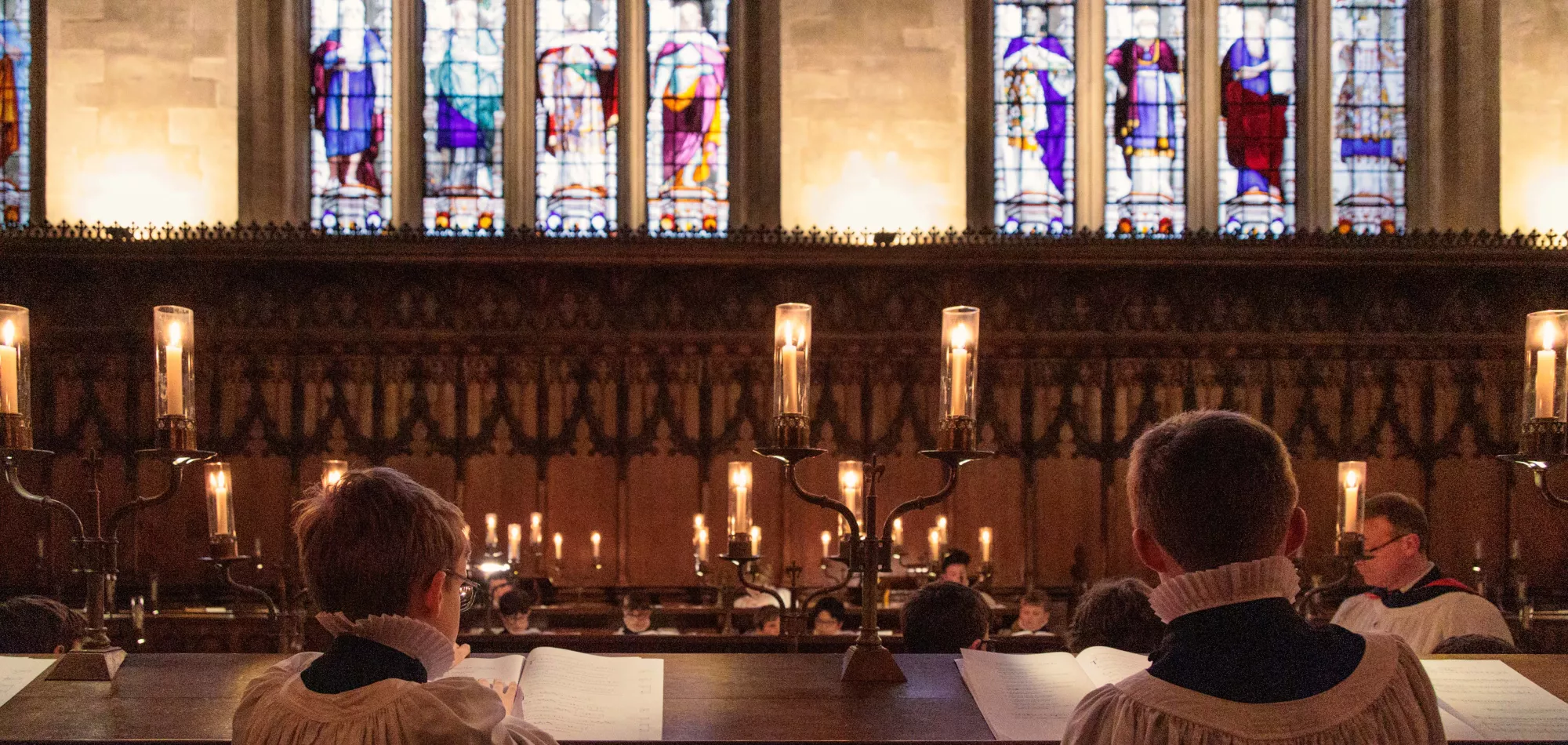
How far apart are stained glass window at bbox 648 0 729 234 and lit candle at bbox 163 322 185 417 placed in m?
7.22

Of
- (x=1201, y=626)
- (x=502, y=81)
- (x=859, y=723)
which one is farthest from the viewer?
(x=502, y=81)

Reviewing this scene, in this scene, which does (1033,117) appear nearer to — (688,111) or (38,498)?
(688,111)

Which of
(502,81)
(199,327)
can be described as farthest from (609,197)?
(199,327)

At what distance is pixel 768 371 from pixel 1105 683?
7.03m

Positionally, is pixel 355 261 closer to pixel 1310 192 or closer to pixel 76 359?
pixel 76 359

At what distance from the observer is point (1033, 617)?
6.35m

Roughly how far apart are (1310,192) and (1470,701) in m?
8.39

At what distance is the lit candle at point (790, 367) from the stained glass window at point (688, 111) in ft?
23.7

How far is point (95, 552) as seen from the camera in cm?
332

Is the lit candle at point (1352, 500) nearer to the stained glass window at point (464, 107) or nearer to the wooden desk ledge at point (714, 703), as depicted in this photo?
the wooden desk ledge at point (714, 703)

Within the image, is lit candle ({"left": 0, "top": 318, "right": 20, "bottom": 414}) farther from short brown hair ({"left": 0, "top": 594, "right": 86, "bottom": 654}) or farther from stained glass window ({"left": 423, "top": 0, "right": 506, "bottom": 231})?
stained glass window ({"left": 423, "top": 0, "right": 506, "bottom": 231})

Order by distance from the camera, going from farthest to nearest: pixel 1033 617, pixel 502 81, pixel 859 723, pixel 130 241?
pixel 502 81
pixel 130 241
pixel 1033 617
pixel 859 723

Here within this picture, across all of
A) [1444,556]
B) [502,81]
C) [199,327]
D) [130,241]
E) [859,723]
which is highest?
[502,81]

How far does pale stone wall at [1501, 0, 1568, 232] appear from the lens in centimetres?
1007
